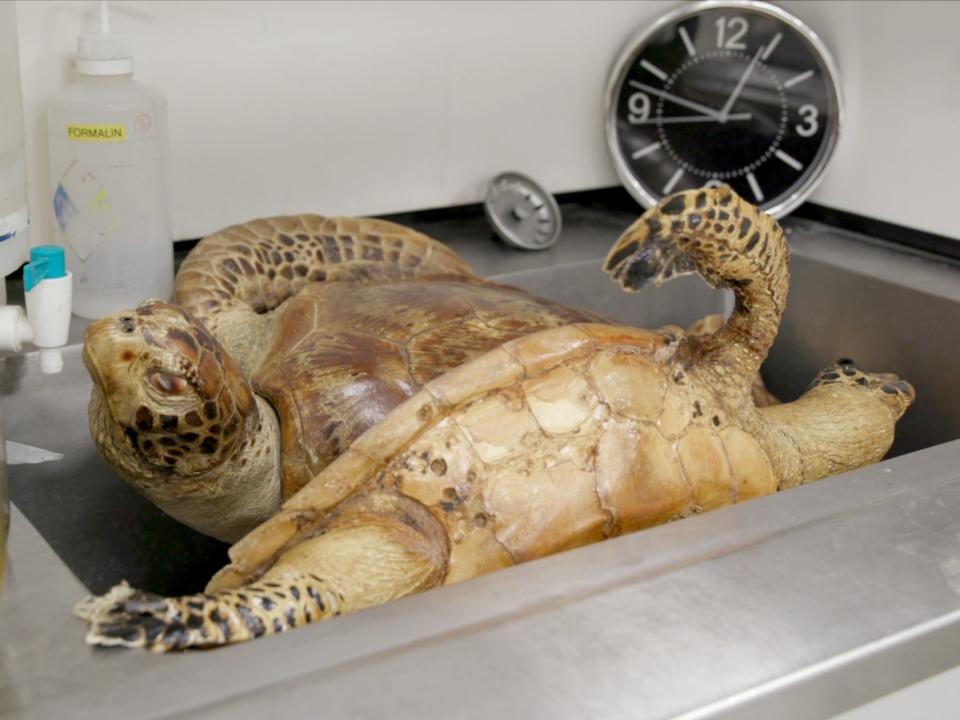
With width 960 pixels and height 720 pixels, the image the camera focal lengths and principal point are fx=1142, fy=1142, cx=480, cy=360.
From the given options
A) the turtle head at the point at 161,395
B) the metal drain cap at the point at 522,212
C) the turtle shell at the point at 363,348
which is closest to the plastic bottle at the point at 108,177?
the turtle shell at the point at 363,348

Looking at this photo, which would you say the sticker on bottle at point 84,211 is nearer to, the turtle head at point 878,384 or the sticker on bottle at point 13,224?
the sticker on bottle at point 13,224

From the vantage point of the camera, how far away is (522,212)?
4.94ft

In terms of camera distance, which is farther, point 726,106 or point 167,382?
point 726,106

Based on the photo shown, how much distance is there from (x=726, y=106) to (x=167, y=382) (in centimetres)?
94

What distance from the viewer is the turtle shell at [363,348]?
0.97m

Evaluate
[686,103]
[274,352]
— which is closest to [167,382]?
[274,352]

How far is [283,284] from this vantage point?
1.27 metres

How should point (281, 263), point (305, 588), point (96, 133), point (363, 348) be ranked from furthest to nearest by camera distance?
1. point (281, 263)
2. point (96, 133)
3. point (363, 348)
4. point (305, 588)

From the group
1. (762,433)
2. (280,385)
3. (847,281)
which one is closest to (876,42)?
(847,281)

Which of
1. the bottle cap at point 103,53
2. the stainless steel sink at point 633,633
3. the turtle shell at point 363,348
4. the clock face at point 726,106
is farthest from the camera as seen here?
the clock face at point 726,106

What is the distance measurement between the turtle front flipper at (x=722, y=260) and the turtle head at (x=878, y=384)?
173mm

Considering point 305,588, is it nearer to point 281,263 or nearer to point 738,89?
point 281,263

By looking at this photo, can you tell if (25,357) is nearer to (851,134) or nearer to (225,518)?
(225,518)

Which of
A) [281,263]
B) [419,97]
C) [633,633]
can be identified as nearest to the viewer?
[633,633]
